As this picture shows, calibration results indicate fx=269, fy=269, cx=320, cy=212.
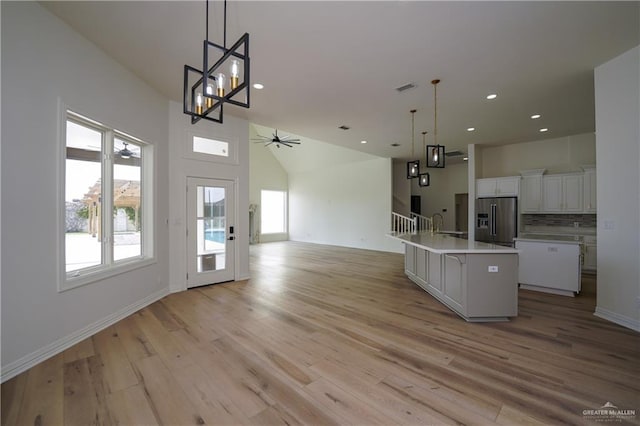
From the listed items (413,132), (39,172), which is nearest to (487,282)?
(413,132)

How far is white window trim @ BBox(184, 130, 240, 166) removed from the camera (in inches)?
185

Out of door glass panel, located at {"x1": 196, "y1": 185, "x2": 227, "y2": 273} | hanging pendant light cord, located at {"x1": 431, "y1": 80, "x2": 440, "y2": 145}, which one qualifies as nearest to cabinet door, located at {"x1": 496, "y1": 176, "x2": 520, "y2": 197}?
hanging pendant light cord, located at {"x1": 431, "y1": 80, "x2": 440, "y2": 145}

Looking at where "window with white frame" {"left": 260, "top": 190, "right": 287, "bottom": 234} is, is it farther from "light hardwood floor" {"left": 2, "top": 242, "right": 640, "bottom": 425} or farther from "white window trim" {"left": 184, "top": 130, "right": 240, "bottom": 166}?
"light hardwood floor" {"left": 2, "top": 242, "right": 640, "bottom": 425}

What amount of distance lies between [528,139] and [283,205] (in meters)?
9.81

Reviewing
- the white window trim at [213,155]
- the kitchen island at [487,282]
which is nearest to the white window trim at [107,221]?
the white window trim at [213,155]

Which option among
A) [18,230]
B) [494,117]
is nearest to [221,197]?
[18,230]

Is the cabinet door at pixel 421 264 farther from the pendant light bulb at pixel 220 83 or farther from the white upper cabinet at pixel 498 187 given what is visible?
the pendant light bulb at pixel 220 83

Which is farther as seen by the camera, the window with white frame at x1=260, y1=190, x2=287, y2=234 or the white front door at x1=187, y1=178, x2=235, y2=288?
the window with white frame at x1=260, y1=190, x2=287, y2=234

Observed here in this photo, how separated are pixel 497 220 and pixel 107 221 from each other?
8049mm

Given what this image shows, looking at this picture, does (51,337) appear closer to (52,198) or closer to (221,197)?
(52,198)

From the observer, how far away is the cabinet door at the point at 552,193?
20.7 ft

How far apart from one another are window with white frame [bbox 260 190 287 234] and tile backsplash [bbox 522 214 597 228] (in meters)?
9.58

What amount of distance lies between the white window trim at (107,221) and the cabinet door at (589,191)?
28.3 ft

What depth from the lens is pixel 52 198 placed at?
2.62 metres
